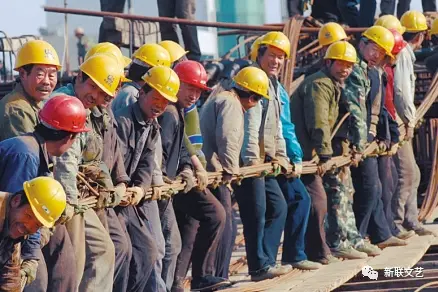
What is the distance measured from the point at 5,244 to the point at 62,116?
92 centimetres

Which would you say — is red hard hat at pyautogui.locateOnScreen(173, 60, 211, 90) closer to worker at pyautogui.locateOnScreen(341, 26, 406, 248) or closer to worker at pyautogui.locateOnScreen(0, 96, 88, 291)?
worker at pyautogui.locateOnScreen(0, 96, 88, 291)

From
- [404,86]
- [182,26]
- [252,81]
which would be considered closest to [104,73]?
[252,81]

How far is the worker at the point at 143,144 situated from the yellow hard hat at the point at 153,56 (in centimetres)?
70

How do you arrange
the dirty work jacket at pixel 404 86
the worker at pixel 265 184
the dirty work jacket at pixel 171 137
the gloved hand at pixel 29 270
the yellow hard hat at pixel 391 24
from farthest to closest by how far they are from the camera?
the yellow hard hat at pixel 391 24 < the dirty work jacket at pixel 404 86 < the worker at pixel 265 184 < the dirty work jacket at pixel 171 137 < the gloved hand at pixel 29 270

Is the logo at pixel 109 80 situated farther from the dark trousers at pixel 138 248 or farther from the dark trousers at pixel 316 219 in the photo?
the dark trousers at pixel 316 219

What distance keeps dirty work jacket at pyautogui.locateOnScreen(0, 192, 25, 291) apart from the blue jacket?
4764mm

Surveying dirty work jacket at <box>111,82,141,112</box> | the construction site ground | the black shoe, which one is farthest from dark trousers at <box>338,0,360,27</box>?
dirty work jacket at <box>111,82,141,112</box>

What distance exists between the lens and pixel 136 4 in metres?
22.6

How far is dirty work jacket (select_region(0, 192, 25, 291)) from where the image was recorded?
7984 mm

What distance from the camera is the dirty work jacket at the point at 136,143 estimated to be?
33.9 feet

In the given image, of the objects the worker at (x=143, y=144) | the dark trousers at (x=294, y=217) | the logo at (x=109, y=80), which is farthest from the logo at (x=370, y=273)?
the logo at (x=109, y=80)

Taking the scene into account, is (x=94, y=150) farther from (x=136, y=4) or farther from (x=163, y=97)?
(x=136, y=4)

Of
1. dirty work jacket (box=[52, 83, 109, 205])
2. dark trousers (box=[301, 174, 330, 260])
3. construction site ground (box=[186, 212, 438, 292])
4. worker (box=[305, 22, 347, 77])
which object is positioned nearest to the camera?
dirty work jacket (box=[52, 83, 109, 205])

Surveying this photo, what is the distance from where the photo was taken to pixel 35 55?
31.2 ft
